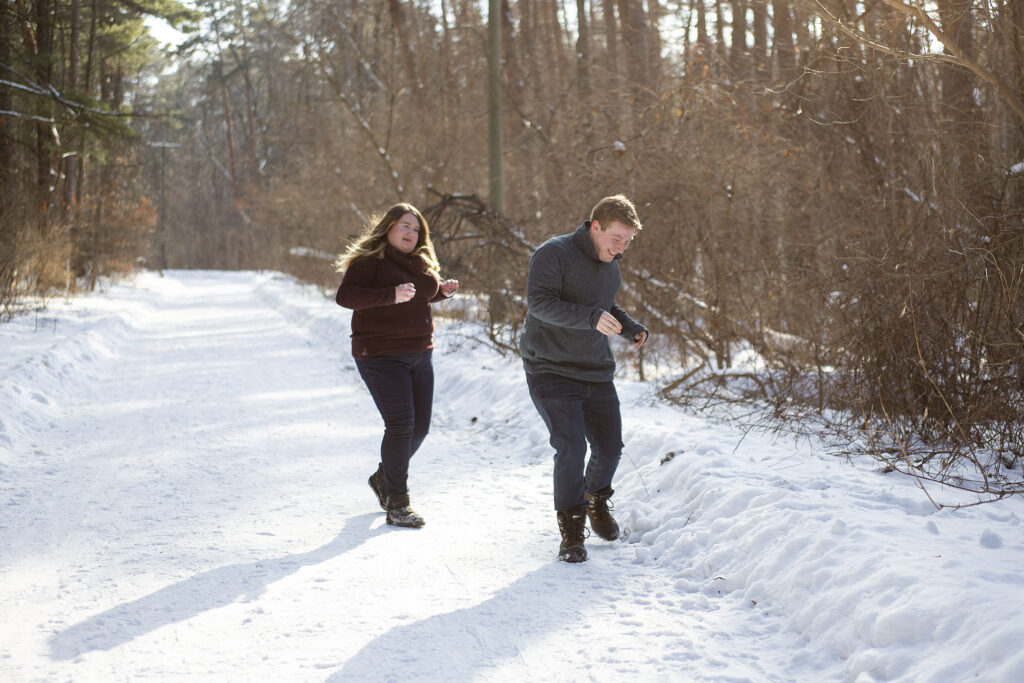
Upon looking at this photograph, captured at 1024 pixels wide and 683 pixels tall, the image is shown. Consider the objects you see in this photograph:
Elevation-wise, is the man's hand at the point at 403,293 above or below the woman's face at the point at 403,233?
below

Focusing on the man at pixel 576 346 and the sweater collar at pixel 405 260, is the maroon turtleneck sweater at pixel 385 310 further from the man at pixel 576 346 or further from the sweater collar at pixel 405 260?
the man at pixel 576 346

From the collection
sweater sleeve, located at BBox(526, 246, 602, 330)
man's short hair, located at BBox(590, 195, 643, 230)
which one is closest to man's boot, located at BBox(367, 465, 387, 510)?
sweater sleeve, located at BBox(526, 246, 602, 330)

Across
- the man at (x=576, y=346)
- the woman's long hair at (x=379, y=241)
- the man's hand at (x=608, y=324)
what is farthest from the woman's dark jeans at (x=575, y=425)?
the woman's long hair at (x=379, y=241)

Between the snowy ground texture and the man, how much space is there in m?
0.46

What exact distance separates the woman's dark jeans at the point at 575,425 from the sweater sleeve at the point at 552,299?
376 millimetres

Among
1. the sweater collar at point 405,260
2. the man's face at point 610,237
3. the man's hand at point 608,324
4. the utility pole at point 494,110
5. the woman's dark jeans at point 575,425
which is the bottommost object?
the woman's dark jeans at point 575,425

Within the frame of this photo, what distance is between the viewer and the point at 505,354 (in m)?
12.3

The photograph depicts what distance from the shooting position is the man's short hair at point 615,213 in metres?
4.60

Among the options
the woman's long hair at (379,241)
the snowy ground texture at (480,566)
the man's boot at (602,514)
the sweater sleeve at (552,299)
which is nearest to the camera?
the snowy ground texture at (480,566)

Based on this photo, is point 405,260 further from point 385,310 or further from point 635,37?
point 635,37

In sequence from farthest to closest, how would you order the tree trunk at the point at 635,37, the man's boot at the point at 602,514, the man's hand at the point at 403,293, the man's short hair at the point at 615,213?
the tree trunk at the point at 635,37 < the man's hand at the point at 403,293 < the man's boot at the point at 602,514 < the man's short hair at the point at 615,213

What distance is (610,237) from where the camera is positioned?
464 centimetres

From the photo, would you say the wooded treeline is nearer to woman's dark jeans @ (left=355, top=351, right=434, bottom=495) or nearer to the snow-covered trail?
the snow-covered trail

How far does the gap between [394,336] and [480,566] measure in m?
1.63
